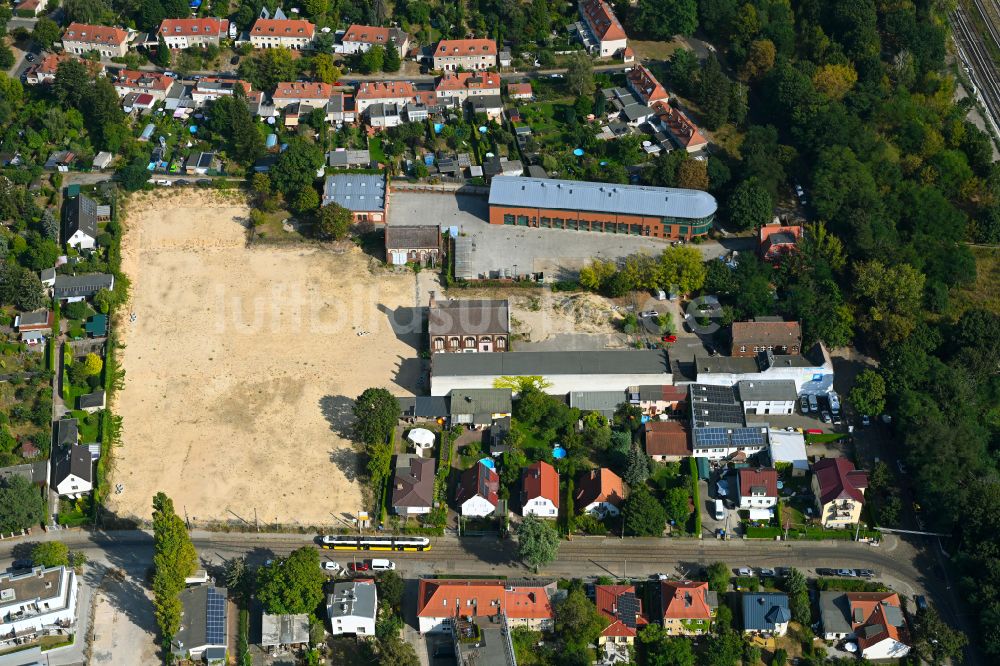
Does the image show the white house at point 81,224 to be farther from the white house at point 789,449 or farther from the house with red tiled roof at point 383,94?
the white house at point 789,449

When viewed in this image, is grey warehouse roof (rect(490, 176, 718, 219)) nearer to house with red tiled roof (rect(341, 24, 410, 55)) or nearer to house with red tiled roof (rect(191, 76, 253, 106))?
house with red tiled roof (rect(341, 24, 410, 55))

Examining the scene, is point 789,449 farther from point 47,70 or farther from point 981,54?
point 47,70

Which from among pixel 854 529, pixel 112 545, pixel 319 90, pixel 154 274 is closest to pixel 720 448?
pixel 854 529

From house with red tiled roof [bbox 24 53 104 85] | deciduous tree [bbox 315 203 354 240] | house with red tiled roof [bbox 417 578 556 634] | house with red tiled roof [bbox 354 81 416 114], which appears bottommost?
house with red tiled roof [bbox 417 578 556 634]

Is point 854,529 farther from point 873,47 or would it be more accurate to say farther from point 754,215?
point 873,47

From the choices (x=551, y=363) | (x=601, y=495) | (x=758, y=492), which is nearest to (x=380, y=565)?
(x=601, y=495)

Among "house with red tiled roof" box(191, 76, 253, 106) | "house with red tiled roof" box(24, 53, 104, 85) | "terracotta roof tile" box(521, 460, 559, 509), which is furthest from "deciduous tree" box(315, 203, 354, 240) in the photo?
"house with red tiled roof" box(24, 53, 104, 85)
